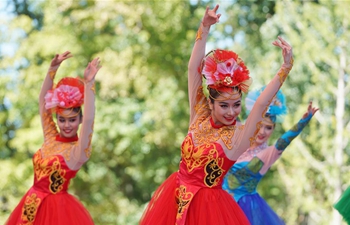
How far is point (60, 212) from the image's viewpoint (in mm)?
5652

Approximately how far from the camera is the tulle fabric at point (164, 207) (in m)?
4.68

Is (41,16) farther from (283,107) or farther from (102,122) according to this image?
(283,107)

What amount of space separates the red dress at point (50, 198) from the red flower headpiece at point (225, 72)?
1.61m

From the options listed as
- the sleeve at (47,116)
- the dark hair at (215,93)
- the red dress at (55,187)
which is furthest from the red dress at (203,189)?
the sleeve at (47,116)

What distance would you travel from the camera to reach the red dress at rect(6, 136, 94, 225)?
5.63 metres

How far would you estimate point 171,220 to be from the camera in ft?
15.3

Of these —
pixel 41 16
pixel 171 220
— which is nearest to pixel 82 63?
pixel 41 16

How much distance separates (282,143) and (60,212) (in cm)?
186

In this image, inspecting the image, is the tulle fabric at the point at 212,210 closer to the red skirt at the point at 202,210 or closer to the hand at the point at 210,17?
the red skirt at the point at 202,210

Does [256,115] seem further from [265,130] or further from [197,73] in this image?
[265,130]

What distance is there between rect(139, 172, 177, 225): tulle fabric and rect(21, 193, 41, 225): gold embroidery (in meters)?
1.19

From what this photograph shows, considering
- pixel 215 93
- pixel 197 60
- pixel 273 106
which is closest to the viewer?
pixel 215 93

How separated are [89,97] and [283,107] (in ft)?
5.66

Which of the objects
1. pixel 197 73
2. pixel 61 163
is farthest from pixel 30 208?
pixel 197 73
